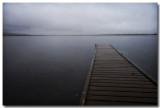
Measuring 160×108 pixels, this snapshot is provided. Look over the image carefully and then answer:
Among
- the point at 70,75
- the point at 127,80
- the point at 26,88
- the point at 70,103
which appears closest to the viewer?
the point at 127,80

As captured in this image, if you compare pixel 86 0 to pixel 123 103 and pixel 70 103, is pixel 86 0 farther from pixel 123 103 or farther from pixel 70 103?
pixel 70 103

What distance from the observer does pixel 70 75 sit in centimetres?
548

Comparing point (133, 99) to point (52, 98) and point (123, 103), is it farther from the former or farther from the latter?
point (52, 98)

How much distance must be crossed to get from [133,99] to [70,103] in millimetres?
1735

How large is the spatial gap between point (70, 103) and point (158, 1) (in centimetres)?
283

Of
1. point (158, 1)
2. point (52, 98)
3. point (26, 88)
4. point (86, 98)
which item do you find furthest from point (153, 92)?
point (26, 88)

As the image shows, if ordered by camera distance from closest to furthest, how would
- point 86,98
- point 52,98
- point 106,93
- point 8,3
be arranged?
point 8,3 < point 86,98 < point 106,93 < point 52,98

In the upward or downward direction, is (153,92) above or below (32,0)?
below

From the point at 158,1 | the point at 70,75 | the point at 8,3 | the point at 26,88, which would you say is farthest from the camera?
the point at 70,75

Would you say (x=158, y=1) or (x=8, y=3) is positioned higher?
(x=158, y=1)

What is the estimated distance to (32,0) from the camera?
1.78 metres

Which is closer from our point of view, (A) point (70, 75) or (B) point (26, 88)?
(B) point (26, 88)

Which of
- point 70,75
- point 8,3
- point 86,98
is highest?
point 8,3

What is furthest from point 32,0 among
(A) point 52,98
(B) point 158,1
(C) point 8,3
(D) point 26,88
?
(D) point 26,88
